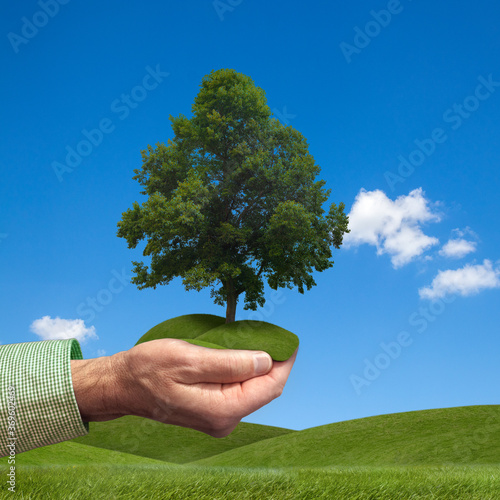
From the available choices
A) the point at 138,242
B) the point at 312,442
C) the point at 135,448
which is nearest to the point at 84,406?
the point at 312,442

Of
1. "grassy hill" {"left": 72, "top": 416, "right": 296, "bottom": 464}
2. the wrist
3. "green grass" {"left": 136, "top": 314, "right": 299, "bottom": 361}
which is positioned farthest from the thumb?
"grassy hill" {"left": 72, "top": 416, "right": 296, "bottom": 464}

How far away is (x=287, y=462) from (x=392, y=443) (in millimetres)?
3565

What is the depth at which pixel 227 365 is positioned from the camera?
3439 millimetres

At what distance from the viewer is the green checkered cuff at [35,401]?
2.67m

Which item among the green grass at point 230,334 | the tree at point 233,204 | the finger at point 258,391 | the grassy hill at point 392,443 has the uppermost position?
the tree at point 233,204

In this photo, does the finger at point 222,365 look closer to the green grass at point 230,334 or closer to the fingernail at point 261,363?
the fingernail at point 261,363

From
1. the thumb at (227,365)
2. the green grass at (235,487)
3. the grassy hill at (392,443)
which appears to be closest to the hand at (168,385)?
the thumb at (227,365)

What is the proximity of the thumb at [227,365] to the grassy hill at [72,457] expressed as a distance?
10677 mm

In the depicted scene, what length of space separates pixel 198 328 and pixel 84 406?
1289 cm

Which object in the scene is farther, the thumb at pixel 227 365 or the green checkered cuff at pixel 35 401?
the thumb at pixel 227 365

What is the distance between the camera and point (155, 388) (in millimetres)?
3227

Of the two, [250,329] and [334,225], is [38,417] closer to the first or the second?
[250,329]

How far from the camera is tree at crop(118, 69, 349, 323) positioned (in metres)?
16.0

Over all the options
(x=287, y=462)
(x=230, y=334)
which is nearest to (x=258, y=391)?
(x=230, y=334)
